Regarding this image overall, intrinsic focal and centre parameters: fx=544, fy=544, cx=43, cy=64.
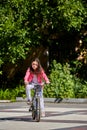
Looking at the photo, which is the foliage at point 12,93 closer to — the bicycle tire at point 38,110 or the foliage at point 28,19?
the foliage at point 28,19

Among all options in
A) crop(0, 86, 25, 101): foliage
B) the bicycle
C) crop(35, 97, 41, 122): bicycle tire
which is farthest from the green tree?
crop(35, 97, 41, 122): bicycle tire

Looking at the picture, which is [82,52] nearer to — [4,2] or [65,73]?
[65,73]

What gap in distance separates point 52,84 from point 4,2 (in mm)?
4204

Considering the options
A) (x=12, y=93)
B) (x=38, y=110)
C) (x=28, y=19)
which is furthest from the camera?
(x=12, y=93)

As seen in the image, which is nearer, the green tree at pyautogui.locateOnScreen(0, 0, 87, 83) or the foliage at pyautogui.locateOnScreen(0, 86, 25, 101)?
the green tree at pyautogui.locateOnScreen(0, 0, 87, 83)

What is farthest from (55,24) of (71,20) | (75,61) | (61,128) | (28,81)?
(61,128)

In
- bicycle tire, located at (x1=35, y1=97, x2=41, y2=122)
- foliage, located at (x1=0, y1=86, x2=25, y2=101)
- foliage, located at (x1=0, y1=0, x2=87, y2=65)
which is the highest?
foliage, located at (x1=0, y1=0, x2=87, y2=65)

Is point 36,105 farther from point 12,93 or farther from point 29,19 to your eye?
point 29,19

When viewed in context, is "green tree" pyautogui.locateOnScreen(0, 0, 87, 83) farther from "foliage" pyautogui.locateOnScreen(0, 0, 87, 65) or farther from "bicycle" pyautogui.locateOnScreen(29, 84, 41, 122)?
"bicycle" pyautogui.locateOnScreen(29, 84, 41, 122)

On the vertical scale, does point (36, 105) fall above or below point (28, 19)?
below

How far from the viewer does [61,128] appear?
468 inches

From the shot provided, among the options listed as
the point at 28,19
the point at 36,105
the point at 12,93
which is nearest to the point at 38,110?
the point at 36,105

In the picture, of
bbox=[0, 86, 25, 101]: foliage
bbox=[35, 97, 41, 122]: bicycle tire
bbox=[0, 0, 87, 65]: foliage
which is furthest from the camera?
bbox=[0, 86, 25, 101]: foliage

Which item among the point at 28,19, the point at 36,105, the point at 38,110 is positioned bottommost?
the point at 38,110
